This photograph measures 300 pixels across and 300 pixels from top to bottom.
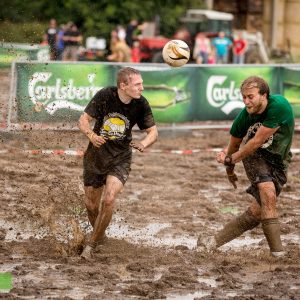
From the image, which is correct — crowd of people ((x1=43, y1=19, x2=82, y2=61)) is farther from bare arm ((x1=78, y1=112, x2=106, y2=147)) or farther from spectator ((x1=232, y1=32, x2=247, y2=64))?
bare arm ((x1=78, y1=112, x2=106, y2=147))

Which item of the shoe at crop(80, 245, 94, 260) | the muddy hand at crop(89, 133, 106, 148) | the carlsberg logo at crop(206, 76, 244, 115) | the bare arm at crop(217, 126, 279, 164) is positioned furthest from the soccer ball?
the carlsberg logo at crop(206, 76, 244, 115)

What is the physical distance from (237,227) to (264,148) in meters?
0.81

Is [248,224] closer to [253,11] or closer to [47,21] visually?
[47,21]

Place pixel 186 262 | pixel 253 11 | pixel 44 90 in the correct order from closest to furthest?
pixel 186 262 < pixel 44 90 < pixel 253 11

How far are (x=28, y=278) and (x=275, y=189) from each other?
2367 millimetres

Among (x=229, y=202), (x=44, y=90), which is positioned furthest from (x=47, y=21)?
(x=229, y=202)

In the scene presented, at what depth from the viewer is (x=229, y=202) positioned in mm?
13109

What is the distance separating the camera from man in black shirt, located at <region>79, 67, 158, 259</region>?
9711 mm

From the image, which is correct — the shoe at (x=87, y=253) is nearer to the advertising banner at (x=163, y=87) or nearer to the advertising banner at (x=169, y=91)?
the advertising banner at (x=163, y=87)

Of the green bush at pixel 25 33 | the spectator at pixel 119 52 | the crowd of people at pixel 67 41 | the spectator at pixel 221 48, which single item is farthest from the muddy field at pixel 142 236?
the spectator at pixel 221 48

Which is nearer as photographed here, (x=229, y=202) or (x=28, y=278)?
(x=28, y=278)

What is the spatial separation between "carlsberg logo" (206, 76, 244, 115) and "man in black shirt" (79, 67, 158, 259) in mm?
9647

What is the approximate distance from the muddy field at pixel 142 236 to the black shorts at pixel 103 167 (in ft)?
1.45

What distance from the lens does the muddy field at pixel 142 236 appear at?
28.1ft
